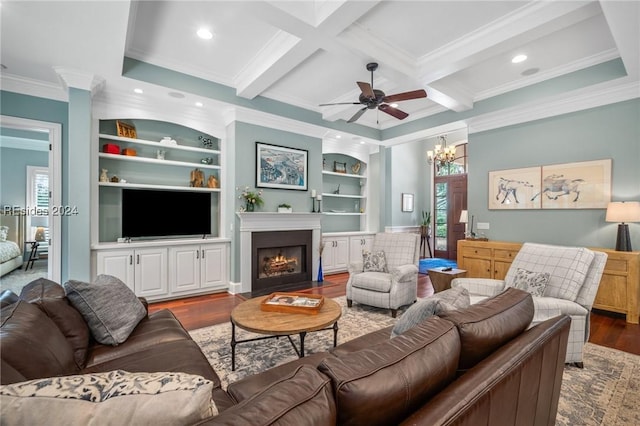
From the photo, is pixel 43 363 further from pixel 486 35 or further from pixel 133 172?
pixel 486 35

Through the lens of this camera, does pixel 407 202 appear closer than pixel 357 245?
No

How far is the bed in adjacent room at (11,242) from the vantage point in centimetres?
554

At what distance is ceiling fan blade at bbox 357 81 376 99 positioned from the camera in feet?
10.5

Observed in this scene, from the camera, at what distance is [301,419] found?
670 millimetres

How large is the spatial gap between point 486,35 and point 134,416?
399 cm

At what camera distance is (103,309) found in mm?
1890

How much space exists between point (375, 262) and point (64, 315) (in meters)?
3.26

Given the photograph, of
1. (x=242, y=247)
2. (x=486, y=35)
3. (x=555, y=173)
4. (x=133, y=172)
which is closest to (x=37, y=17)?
(x=133, y=172)

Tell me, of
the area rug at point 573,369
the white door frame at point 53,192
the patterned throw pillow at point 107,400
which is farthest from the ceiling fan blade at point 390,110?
the white door frame at point 53,192

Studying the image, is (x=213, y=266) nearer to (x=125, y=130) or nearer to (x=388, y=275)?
(x=125, y=130)

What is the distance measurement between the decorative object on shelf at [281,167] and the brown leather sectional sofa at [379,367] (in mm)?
3385

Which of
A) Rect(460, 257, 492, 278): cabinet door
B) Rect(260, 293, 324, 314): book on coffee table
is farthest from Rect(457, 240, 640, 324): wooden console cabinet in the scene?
Rect(260, 293, 324, 314): book on coffee table

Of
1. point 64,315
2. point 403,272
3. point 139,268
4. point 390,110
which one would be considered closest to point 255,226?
point 139,268

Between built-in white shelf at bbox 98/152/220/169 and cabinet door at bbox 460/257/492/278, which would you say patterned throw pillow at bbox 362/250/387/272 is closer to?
cabinet door at bbox 460/257/492/278
